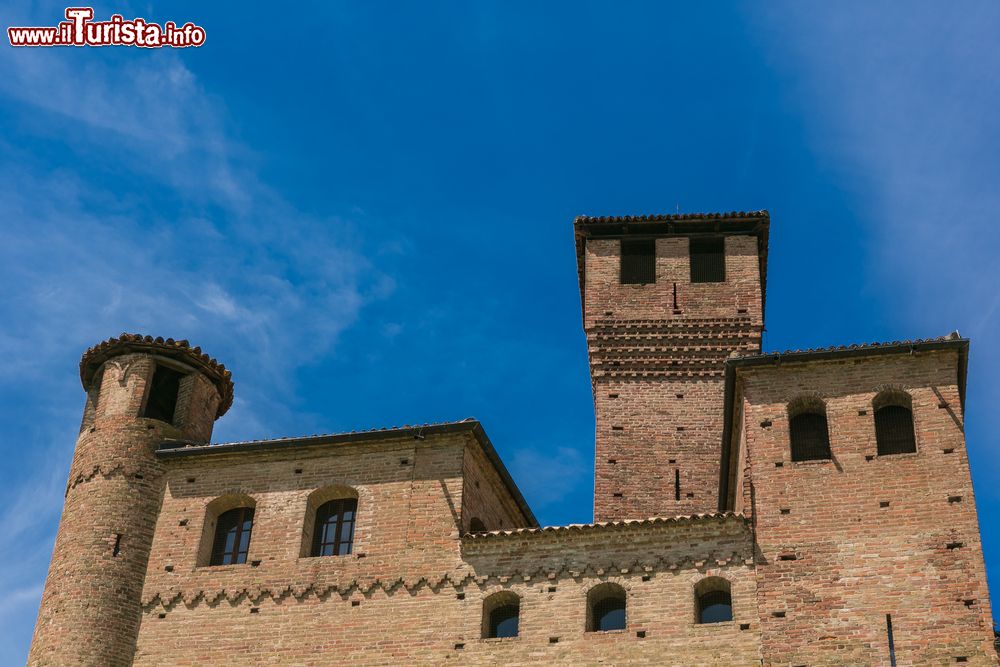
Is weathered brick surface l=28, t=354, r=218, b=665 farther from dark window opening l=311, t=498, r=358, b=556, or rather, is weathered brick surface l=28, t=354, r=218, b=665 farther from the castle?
dark window opening l=311, t=498, r=358, b=556

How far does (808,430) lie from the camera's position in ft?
70.4

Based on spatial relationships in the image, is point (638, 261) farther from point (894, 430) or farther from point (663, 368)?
point (894, 430)

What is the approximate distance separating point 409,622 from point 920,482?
27.9 feet

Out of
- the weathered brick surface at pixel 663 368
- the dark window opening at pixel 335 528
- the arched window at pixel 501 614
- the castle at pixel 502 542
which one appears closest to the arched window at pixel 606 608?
the castle at pixel 502 542

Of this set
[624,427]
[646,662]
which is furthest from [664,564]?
[624,427]

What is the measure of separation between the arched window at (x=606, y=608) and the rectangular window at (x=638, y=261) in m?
10.7

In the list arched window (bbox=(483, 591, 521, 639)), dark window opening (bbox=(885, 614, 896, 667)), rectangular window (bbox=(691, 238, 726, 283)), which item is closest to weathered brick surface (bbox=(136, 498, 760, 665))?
arched window (bbox=(483, 591, 521, 639))

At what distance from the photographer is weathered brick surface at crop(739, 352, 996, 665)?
18828 mm

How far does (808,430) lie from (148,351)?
12.9 metres

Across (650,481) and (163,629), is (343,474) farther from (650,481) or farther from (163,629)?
(650,481)

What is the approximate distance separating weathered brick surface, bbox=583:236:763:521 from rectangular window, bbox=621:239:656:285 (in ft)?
1.00

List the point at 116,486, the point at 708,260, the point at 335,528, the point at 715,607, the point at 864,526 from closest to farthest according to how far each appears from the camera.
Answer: the point at 864,526, the point at 715,607, the point at 335,528, the point at 116,486, the point at 708,260

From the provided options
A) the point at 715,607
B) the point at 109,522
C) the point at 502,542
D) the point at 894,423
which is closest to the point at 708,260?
the point at 894,423

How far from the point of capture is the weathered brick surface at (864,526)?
18.8 meters
